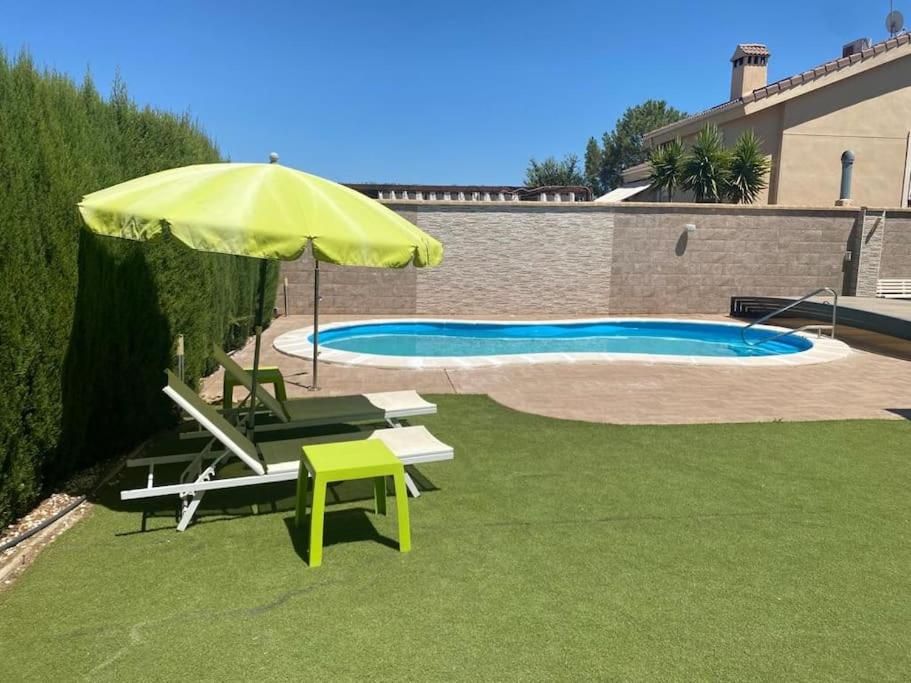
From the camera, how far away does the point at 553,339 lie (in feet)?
59.1

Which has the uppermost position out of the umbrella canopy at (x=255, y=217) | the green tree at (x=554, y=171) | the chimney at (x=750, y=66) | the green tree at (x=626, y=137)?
Result: the green tree at (x=626, y=137)

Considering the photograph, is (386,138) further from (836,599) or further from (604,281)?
(836,599)

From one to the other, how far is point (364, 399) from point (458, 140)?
70.7m

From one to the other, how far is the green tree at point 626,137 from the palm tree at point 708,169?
229 ft

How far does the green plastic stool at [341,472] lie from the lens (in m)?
4.34

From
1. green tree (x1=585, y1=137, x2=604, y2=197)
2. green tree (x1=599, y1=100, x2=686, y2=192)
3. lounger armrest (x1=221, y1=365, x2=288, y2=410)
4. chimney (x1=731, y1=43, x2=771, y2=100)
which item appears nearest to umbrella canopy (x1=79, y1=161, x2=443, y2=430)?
lounger armrest (x1=221, y1=365, x2=288, y2=410)

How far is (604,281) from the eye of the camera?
19922 millimetres

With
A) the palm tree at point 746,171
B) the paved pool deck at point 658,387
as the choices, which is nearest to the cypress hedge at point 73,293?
the paved pool deck at point 658,387

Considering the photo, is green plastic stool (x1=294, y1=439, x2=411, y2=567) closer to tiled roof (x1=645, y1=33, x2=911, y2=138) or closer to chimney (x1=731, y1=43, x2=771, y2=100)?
tiled roof (x1=645, y1=33, x2=911, y2=138)

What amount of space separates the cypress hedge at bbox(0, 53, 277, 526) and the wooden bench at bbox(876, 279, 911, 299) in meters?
20.9

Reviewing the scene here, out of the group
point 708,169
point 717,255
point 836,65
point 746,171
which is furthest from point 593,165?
point 717,255

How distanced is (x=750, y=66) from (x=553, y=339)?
25.0m

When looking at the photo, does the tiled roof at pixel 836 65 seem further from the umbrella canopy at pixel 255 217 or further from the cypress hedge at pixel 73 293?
the umbrella canopy at pixel 255 217

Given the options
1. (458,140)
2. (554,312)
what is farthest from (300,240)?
(458,140)
